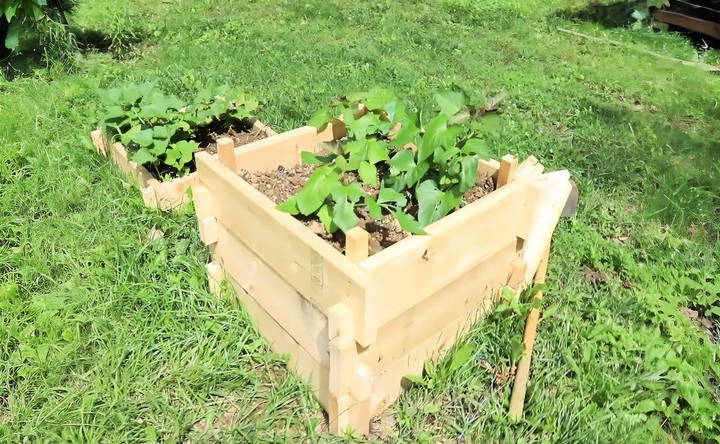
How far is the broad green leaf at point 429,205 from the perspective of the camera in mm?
2107

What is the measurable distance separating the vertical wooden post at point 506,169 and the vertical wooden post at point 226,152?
115 cm

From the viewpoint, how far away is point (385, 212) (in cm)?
242

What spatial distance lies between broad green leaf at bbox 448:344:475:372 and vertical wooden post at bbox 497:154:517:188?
0.70 meters

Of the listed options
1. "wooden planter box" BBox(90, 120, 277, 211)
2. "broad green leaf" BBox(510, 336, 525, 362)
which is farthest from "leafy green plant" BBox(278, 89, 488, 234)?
"wooden planter box" BBox(90, 120, 277, 211)

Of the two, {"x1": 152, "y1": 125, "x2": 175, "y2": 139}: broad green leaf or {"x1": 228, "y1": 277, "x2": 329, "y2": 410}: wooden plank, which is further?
{"x1": 152, "y1": 125, "x2": 175, "y2": 139}: broad green leaf

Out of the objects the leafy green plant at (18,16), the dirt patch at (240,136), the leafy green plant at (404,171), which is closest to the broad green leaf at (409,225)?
the leafy green plant at (404,171)

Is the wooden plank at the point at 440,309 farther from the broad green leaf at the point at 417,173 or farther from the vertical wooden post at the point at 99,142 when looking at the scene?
the vertical wooden post at the point at 99,142

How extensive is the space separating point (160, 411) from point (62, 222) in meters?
1.46

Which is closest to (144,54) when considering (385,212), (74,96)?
(74,96)

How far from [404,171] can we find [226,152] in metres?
0.80

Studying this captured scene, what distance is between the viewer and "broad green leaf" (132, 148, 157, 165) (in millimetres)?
3158

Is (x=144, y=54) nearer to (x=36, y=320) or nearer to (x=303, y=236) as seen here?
(x=36, y=320)

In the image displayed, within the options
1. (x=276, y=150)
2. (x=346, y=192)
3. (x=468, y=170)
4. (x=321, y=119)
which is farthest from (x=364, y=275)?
(x=276, y=150)

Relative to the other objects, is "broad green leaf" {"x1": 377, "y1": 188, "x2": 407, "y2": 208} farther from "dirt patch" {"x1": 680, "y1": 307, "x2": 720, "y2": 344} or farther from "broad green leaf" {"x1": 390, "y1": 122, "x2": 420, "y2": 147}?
"dirt patch" {"x1": 680, "y1": 307, "x2": 720, "y2": 344}
